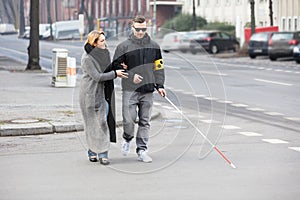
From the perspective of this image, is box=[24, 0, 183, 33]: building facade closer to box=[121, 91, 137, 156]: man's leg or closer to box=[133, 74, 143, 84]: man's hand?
box=[121, 91, 137, 156]: man's leg

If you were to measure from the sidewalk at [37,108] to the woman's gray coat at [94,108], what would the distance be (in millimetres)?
484

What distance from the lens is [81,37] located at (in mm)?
95625

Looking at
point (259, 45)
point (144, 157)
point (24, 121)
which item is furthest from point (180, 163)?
point (259, 45)

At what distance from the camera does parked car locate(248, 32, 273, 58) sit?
46.3 meters

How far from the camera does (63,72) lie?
80.0 ft

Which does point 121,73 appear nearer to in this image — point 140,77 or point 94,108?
point 140,77

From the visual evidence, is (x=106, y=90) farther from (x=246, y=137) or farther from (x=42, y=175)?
(x=246, y=137)

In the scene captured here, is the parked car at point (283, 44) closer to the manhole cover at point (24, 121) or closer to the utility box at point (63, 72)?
the utility box at point (63, 72)

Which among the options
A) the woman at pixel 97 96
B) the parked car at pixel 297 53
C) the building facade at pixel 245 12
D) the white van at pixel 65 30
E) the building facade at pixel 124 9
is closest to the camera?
the woman at pixel 97 96

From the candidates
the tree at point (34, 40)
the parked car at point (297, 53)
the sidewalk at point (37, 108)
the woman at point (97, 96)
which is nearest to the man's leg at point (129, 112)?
the woman at point (97, 96)

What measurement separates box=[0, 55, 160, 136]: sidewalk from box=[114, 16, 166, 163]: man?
2.59 ft

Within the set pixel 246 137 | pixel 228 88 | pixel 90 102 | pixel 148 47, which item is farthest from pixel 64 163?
pixel 228 88

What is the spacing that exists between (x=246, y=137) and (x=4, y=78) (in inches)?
636

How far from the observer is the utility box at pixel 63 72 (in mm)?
24250
